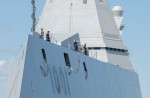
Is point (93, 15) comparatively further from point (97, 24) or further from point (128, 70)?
point (128, 70)

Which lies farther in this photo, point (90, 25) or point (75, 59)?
point (90, 25)

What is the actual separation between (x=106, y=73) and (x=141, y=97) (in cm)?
1962

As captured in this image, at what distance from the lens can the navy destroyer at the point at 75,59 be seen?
80.2 ft

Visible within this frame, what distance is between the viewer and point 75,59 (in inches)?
1294

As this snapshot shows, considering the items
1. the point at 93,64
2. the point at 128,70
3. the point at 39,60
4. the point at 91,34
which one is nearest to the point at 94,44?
the point at 91,34

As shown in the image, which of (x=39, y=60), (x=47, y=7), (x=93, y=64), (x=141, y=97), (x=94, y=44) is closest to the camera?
(x=39, y=60)

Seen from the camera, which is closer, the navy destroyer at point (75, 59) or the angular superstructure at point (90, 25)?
the navy destroyer at point (75, 59)

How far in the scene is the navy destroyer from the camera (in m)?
24.5

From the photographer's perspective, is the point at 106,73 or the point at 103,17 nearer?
the point at 106,73

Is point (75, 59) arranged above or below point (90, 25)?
below

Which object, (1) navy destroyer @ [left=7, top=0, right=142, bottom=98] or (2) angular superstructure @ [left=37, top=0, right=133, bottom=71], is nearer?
(1) navy destroyer @ [left=7, top=0, right=142, bottom=98]

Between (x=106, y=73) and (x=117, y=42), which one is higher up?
(x=117, y=42)

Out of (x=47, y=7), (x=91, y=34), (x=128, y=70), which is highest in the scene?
(x=47, y=7)

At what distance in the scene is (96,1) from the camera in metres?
52.2
